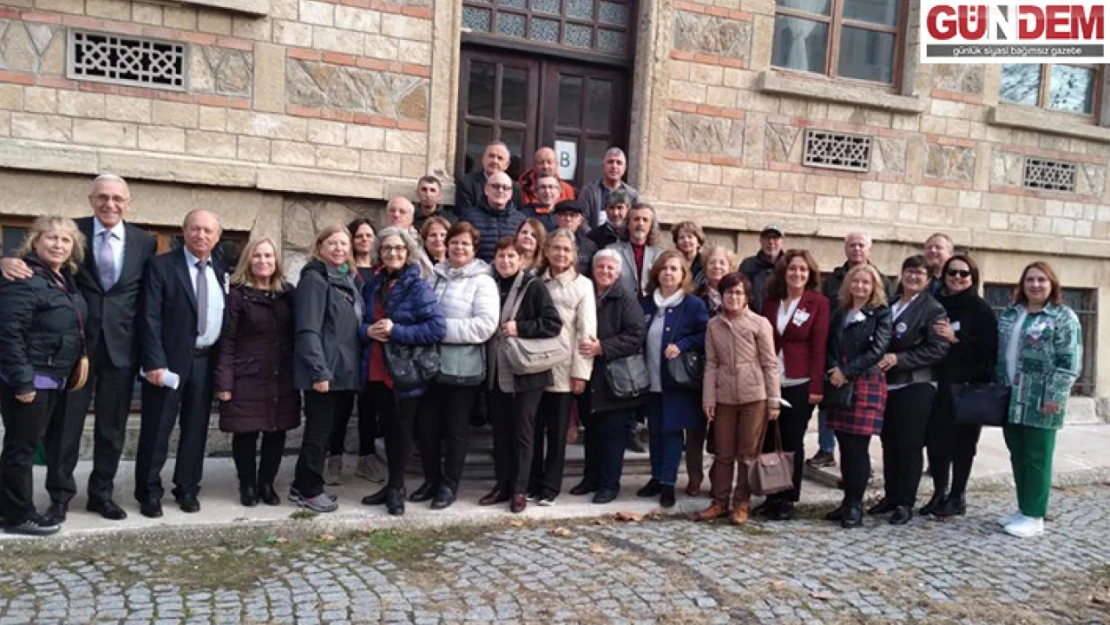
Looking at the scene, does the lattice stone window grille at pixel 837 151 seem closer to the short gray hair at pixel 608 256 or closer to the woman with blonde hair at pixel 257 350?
the short gray hair at pixel 608 256

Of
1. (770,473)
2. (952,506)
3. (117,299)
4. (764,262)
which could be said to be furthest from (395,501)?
(952,506)

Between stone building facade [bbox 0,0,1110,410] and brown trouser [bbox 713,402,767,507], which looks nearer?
brown trouser [bbox 713,402,767,507]

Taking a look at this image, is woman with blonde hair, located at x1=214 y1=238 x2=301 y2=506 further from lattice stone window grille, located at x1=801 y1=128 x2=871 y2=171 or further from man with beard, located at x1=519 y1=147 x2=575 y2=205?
lattice stone window grille, located at x1=801 y1=128 x2=871 y2=171

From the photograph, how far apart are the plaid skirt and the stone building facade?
284 cm

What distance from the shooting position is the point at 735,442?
5520 mm

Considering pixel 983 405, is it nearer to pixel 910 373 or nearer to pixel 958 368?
pixel 958 368

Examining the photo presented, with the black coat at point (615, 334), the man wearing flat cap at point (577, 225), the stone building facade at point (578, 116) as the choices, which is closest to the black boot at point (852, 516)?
the black coat at point (615, 334)

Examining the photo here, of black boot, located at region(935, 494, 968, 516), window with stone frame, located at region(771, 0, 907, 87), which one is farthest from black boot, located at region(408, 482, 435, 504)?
window with stone frame, located at region(771, 0, 907, 87)

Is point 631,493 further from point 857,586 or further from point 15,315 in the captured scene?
point 15,315

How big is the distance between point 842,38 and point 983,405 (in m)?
4.68

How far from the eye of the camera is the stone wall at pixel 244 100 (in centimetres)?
606

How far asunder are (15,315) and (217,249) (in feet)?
4.01

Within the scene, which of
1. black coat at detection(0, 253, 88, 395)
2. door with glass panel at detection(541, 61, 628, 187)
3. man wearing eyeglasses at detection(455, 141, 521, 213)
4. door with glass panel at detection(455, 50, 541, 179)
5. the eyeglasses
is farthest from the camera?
door with glass panel at detection(541, 61, 628, 187)

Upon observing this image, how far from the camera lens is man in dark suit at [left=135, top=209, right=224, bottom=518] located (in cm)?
495
